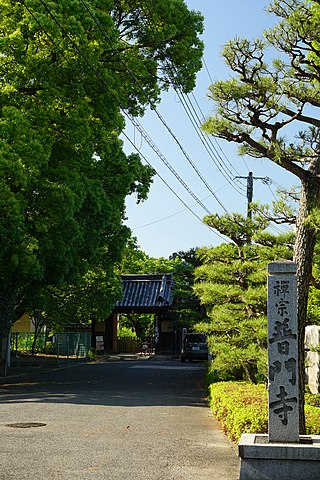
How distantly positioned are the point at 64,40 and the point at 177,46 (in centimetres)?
514

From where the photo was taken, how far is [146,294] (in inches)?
1631

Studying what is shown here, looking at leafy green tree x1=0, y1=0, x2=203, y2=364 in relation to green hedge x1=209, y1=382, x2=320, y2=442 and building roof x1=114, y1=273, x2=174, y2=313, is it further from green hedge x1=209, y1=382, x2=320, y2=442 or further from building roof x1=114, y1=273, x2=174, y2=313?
building roof x1=114, y1=273, x2=174, y2=313

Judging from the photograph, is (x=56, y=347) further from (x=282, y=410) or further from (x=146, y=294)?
(x=282, y=410)

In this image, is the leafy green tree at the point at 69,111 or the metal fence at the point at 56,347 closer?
the leafy green tree at the point at 69,111

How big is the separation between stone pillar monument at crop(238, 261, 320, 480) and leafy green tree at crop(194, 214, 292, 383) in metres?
3.58

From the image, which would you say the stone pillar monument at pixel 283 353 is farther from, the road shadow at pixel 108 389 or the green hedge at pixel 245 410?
the road shadow at pixel 108 389

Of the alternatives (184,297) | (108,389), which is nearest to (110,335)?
(184,297)

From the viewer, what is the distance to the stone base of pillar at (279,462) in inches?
265

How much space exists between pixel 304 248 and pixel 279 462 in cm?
281

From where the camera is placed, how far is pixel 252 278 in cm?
1247

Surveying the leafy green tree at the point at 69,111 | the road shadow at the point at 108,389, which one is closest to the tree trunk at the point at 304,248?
the road shadow at the point at 108,389

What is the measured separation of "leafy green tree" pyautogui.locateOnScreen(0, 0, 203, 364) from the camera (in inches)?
610

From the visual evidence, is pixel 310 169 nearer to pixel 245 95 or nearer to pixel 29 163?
pixel 245 95

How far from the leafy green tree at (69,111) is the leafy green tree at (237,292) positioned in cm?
412
